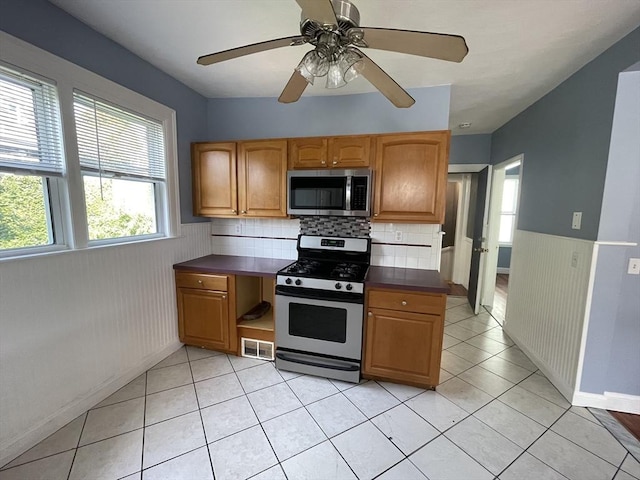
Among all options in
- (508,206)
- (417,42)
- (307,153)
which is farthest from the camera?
(508,206)

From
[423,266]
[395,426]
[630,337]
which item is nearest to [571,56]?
[423,266]

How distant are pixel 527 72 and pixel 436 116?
0.70 m

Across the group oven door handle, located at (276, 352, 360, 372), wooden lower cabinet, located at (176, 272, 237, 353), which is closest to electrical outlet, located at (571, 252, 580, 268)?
oven door handle, located at (276, 352, 360, 372)

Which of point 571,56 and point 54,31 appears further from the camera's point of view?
point 571,56

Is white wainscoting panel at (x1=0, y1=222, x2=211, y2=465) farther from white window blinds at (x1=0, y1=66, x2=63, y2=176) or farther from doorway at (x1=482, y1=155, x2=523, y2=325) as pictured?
doorway at (x1=482, y1=155, x2=523, y2=325)

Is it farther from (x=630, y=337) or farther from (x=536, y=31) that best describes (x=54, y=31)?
(x=630, y=337)

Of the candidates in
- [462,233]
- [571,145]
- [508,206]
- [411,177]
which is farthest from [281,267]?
[508,206]

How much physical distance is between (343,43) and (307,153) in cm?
126

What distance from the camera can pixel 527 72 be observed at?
2109 millimetres

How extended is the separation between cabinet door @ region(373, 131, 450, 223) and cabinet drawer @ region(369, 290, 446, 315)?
646mm

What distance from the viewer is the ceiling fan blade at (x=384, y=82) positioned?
1.28 m

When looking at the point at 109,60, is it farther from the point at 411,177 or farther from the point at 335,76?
the point at 411,177

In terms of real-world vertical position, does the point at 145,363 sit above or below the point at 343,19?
below

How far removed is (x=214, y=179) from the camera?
2.65m
